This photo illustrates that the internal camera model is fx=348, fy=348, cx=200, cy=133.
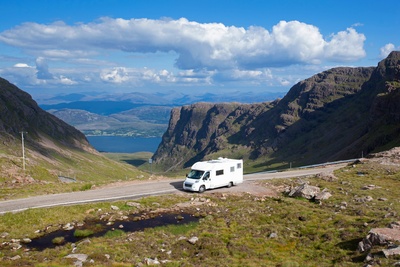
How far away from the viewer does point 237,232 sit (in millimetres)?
27344

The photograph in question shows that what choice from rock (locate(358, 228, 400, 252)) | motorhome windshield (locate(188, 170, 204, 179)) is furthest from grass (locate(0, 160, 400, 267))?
motorhome windshield (locate(188, 170, 204, 179))

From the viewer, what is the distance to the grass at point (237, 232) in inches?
857

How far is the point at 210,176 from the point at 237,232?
42.9 feet

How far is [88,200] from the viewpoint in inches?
1433

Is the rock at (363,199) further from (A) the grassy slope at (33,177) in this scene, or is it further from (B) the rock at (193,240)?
(A) the grassy slope at (33,177)

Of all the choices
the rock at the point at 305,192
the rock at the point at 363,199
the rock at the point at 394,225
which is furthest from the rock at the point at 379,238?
the rock at the point at 305,192

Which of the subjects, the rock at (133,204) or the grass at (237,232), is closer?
the grass at (237,232)

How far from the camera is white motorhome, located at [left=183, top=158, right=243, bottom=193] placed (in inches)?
1569

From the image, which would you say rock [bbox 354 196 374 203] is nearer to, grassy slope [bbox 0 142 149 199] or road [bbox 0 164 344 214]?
road [bbox 0 164 344 214]

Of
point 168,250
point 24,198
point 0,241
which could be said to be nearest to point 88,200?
point 24,198

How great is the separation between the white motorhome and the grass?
77.7 inches

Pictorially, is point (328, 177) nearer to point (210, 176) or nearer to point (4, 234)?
point (210, 176)

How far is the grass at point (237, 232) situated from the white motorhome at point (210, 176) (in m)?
1.97

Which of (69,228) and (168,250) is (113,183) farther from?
(168,250)
